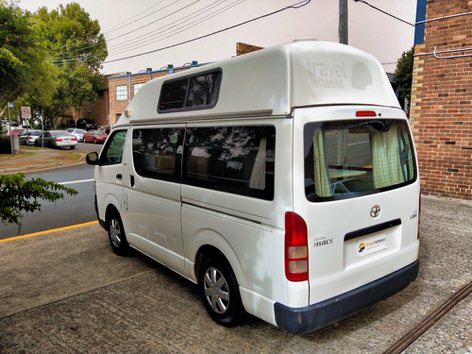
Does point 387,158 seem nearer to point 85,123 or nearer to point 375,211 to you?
point 375,211

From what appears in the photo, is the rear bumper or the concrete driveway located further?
the concrete driveway

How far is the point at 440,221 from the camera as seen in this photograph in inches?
247

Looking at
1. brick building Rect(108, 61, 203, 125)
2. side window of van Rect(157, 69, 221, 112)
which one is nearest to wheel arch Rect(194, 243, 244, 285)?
side window of van Rect(157, 69, 221, 112)

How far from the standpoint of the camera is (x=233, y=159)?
3137 millimetres

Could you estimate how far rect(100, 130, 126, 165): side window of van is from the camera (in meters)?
4.88

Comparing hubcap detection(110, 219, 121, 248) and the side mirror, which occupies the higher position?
the side mirror

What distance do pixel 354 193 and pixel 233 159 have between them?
0.99 meters

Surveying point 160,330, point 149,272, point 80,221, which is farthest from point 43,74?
point 160,330

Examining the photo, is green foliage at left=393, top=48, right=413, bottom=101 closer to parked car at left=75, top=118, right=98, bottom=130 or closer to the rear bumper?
parked car at left=75, top=118, right=98, bottom=130

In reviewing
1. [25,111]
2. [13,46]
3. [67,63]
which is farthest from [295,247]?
[67,63]

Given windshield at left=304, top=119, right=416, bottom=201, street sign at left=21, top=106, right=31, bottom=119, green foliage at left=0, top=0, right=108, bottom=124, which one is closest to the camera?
windshield at left=304, top=119, right=416, bottom=201

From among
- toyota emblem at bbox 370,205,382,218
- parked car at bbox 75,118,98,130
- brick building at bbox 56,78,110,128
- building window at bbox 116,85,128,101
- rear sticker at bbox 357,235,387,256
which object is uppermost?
building window at bbox 116,85,128,101

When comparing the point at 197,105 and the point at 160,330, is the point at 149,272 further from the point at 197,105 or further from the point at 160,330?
the point at 197,105

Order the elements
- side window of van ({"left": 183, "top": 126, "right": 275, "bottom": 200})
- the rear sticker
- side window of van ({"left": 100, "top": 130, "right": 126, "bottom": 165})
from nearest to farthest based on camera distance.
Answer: side window of van ({"left": 183, "top": 126, "right": 275, "bottom": 200})
the rear sticker
side window of van ({"left": 100, "top": 130, "right": 126, "bottom": 165})
